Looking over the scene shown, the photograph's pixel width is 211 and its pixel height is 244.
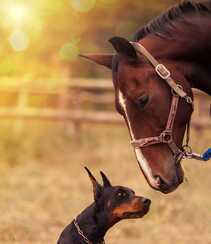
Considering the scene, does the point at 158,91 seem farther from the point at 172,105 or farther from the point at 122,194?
the point at 122,194

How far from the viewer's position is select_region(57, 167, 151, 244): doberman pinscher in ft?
17.1

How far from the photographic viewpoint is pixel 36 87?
14320mm

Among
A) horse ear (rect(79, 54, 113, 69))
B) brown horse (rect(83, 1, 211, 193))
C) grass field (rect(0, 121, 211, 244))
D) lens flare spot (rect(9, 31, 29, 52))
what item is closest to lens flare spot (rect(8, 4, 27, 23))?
lens flare spot (rect(9, 31, 29, 52))

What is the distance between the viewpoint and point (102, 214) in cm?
534

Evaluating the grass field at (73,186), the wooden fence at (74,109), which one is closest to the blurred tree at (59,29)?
the wooden fence at (74,109)

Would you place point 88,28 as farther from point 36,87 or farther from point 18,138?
point 18,138

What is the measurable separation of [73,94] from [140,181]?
540 centimetres

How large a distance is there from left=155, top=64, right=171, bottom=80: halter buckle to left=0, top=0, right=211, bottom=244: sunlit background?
679mm

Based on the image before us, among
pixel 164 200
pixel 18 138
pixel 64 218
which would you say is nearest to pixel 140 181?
pixel 164 200

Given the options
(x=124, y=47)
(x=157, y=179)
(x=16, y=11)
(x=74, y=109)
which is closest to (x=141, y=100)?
(x=124, y=47)

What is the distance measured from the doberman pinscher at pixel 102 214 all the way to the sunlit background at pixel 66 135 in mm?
1368

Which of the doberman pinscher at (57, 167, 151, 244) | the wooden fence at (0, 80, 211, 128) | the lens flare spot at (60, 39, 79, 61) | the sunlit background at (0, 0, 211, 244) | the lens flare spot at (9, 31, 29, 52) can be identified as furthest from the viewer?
the lens flare spot at (60, 39, 79, 61)

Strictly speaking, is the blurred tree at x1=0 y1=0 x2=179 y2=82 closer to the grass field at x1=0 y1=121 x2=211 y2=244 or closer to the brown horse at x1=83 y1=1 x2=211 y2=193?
the grass field at x1=0 y1=121 x2=211 y2=244

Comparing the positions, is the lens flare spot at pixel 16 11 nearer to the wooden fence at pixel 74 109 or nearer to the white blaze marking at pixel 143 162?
the wooden fence at pixel 74 109
